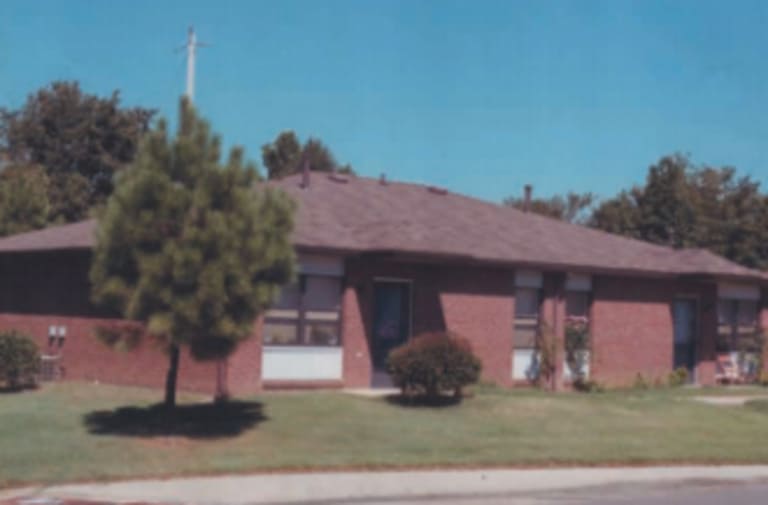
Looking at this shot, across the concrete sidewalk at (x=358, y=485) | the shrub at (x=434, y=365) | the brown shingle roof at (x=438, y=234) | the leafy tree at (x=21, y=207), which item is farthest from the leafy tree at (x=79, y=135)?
the concrete sidewalk at (x=358, y=485)

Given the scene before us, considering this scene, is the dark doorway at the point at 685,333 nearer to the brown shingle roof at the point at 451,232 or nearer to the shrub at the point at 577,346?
the brown shingle roof at the point at 451,232

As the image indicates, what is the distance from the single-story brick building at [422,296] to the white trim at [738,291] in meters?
0.06

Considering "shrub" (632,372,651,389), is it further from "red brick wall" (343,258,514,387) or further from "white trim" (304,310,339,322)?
"white trim" (304,310,339,322)

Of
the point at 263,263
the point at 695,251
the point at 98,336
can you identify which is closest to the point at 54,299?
the point at 98,336

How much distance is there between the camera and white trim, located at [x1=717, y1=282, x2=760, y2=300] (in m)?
31.2

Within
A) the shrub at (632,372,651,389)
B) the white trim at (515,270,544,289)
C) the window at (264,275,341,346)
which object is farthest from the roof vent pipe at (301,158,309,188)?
the shrub at (632,372,651,389)

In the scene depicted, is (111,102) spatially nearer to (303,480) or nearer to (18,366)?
(18,366)

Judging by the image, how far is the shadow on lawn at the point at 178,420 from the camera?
16.7 metres

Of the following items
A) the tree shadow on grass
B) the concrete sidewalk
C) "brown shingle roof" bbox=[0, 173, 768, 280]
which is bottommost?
the concrete sidewalk

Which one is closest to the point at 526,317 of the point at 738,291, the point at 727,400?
the point at 727,400

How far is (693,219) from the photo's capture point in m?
49.8

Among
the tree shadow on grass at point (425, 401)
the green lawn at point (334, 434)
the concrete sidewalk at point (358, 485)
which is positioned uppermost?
the tree shadow on grass at point (425, 401)

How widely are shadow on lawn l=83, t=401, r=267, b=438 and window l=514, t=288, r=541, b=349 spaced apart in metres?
9.00

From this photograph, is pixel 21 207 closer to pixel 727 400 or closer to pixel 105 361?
pixel 105 361
